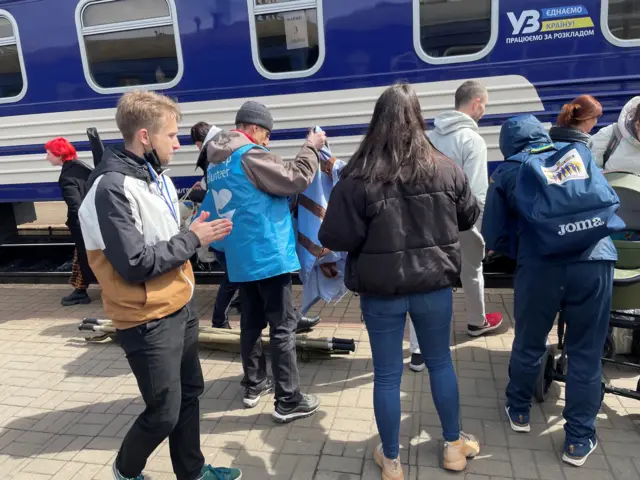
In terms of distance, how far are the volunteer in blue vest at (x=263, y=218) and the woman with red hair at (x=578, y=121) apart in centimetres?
126

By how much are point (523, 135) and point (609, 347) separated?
150 cm

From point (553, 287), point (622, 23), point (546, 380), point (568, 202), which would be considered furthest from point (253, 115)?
point (622, 23)

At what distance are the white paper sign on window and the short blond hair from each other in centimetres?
297

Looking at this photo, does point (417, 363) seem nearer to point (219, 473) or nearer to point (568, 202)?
→ point (219, 473)

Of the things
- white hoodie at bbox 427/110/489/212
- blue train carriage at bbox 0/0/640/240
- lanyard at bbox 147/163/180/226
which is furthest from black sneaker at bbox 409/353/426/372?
blue train carriage at bbox 0/0/640/240

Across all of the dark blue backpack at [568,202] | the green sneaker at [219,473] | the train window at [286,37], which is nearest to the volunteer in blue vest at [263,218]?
the green sneaker at [219,473]

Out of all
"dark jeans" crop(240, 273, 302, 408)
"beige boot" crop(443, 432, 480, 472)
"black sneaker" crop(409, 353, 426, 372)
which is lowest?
"black sneaker" crop(409, 353, 426, 372)

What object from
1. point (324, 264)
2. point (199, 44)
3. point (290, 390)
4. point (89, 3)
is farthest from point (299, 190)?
point (89, 3)

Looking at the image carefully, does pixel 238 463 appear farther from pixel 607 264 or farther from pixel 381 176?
pixel 607 264

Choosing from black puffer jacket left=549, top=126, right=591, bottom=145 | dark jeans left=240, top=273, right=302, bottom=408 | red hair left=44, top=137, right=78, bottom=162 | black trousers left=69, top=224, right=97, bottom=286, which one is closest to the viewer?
black puffer jacket left=549, top=126, right=591, bottom=145

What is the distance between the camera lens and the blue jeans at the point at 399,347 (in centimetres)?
240

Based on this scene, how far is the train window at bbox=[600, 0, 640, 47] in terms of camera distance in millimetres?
4262

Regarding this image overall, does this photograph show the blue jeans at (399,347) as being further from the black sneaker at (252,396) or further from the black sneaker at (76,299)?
the black sneaker at (76,299)

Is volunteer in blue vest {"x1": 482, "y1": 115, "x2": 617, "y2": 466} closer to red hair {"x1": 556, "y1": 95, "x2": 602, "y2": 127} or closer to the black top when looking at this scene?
red hair {"x1": 556, "y1": 95, "x2": 602, "y2": 127}
